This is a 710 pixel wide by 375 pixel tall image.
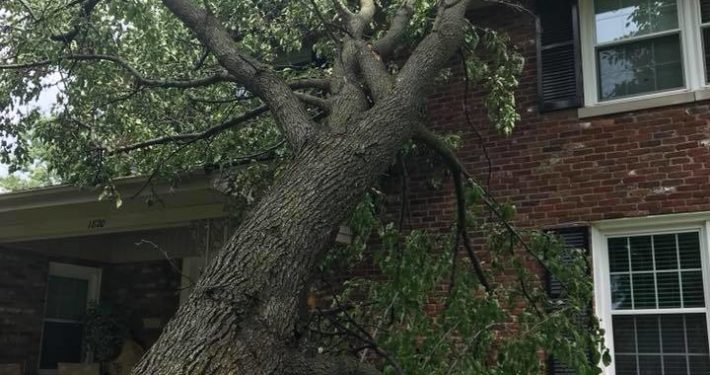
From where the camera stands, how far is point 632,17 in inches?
291

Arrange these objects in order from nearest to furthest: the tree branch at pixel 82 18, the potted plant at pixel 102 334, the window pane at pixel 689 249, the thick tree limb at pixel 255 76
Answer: the thick tree limb at pixel 255 76, the tree branch at pixel 82 18, the window pane at pixel 689 249, the potted plant at pixel 102 334

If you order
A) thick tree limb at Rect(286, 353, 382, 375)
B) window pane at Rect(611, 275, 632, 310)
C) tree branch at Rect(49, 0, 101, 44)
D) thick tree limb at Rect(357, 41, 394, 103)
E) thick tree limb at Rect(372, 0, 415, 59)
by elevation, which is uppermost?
tree branch at Rect(49, 0, 101, 44)

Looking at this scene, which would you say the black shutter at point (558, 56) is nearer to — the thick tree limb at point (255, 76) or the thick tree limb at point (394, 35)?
the thick tree limb at point (394, 35)

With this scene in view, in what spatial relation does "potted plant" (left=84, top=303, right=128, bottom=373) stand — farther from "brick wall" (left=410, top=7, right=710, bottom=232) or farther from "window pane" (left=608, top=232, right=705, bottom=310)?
"window pane" (left=608, top=232, right=705, bottom=310)

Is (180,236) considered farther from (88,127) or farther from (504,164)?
(504,164)

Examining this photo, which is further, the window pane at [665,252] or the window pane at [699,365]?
the window pane at [665,252]

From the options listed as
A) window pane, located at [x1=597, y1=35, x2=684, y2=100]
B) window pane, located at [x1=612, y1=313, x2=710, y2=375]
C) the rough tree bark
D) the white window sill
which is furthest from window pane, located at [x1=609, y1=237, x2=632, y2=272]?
the rough tree bark

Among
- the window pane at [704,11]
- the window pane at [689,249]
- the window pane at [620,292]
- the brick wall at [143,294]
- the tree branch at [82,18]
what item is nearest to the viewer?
the tree branch at [82,18]

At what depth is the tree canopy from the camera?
9.09 feet

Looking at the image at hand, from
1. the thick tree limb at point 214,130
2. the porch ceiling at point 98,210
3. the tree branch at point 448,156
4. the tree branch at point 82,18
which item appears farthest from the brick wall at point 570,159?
the tree branch at point 82,18

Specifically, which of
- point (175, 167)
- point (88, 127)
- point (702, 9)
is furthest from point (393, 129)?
point (702, 9)

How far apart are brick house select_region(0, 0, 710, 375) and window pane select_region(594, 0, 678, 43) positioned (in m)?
0.01

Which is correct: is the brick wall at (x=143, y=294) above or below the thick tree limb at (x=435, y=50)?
below

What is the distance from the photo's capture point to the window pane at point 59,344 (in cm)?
1172
